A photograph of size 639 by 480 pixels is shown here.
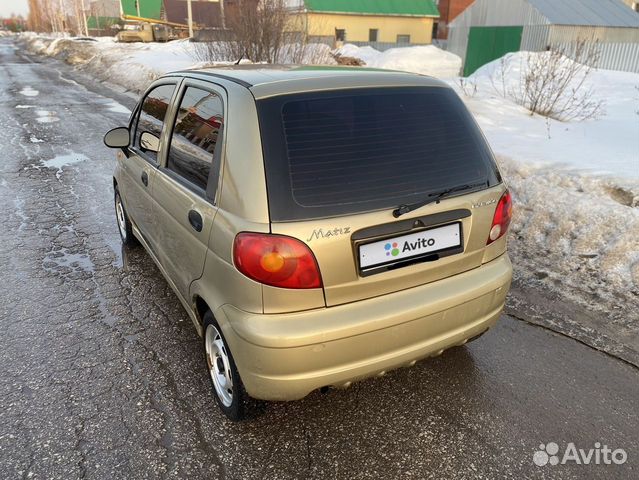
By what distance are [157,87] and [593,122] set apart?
830 cm

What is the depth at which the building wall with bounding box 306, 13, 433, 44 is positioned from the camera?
1635 inches

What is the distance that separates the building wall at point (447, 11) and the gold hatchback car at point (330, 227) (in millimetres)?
54848

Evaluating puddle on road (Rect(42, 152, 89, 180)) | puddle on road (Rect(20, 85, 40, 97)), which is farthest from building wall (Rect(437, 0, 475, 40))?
puddle on road (Rect(42, 152, 89, 180))

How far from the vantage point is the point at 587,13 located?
28391 millimetres

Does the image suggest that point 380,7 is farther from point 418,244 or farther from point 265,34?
point 418,244

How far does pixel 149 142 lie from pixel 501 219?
2529 mm

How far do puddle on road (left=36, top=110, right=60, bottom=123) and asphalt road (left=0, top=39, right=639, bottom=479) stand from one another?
925cm

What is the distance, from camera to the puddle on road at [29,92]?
16897 millimetres

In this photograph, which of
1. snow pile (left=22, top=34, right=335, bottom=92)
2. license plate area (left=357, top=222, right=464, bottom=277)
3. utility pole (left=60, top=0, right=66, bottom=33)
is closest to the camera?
license plate area (left=357, top=222, right=464, bottom=277)

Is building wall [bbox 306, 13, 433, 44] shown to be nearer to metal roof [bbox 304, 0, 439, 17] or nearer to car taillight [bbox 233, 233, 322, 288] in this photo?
metal roof [bbox 304, 0, 439, 17]

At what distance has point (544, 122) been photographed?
345 inches

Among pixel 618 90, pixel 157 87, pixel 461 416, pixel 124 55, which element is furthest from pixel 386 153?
pixel 124 55

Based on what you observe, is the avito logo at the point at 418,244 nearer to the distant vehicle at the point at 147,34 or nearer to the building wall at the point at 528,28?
the building wall at the point at 528,28

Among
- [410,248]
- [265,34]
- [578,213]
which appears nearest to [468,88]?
[265,34]
